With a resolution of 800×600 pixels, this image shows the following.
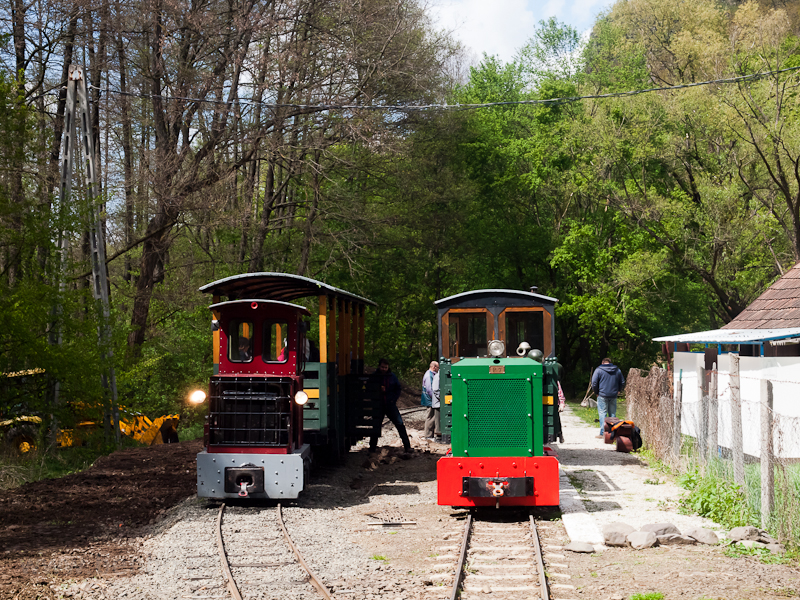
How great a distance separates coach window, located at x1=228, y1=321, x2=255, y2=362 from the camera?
38.8 feet

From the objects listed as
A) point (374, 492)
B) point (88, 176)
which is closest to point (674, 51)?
point (88, 176)

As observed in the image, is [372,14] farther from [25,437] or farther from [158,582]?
[158,582]

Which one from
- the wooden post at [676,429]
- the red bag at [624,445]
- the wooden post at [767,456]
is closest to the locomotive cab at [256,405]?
the wooden post at [767,456]

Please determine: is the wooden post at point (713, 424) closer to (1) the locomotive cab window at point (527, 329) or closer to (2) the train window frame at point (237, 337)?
(1) the locomotive cab window at point (527, 329)

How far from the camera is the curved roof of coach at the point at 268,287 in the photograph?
12.7 m

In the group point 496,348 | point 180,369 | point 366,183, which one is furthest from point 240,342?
point 366,183

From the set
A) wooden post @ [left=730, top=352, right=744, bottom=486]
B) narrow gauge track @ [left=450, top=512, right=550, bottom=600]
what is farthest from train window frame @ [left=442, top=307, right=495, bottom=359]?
wooden post @ [left=730, top=352, right=744, bottom=486]

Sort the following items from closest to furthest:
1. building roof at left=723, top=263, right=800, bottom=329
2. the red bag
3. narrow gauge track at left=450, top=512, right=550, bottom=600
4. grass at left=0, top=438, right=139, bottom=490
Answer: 1. narrow gauge track at left=450, top=512, right=550, bottom=600
2. grass at left=0, top=438, right=139, bottom=490
3. the red bag
4. building roof at left=723, top=263, right=800, bottom=329

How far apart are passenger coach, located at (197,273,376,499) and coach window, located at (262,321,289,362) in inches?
0.6

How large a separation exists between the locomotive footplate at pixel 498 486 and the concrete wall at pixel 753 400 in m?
2.93

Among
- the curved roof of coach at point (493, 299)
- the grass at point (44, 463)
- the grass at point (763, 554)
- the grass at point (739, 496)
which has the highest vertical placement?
the curved roof of coach at point (493, 299)

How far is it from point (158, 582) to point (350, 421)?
323 inches

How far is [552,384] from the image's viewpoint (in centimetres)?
1120

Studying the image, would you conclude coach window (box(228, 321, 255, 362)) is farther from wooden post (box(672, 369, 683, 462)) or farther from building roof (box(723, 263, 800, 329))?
building roof (box(723, 263, 800, 329))
